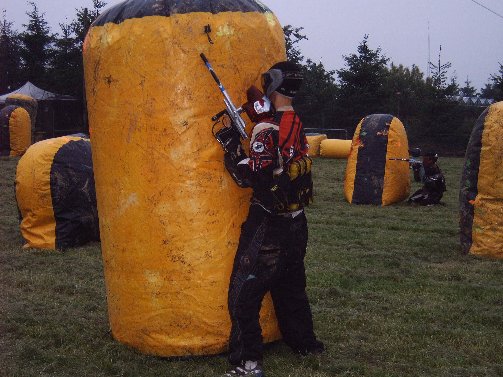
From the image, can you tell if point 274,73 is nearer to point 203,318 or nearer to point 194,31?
point 194,31

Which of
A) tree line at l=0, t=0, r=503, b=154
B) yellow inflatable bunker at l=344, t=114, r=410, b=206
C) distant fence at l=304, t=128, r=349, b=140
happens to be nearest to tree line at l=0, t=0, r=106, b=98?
tree line at l=0, t=0, r=503, b=154

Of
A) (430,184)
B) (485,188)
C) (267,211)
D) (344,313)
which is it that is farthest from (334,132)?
(267,211)

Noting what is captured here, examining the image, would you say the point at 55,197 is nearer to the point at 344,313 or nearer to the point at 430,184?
the point at 344,313

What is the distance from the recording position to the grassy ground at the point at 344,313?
4168 millimetres

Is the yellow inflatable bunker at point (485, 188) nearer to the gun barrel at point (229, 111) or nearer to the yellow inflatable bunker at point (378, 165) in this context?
the yellow inflatable bunker at point (378, 165)

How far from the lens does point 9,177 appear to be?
50.2 feet

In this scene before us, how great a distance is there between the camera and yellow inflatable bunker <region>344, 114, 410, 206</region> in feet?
39.0

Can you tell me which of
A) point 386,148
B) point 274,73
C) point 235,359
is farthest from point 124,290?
point 386,148

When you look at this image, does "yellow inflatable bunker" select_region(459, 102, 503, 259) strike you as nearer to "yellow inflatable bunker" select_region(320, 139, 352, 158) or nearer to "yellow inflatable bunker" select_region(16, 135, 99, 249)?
"yellow inflatable bunker" select_region(16, 135, 99, 249)

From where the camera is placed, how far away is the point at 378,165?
39.1ft

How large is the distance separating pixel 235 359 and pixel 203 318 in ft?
1.11

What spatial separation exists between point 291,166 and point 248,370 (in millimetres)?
1279

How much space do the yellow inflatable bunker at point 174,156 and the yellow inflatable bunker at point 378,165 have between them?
26.3ft

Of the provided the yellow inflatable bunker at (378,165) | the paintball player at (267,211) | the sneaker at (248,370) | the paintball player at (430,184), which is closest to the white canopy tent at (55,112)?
the yellow inflatable bunker at (378,165)
